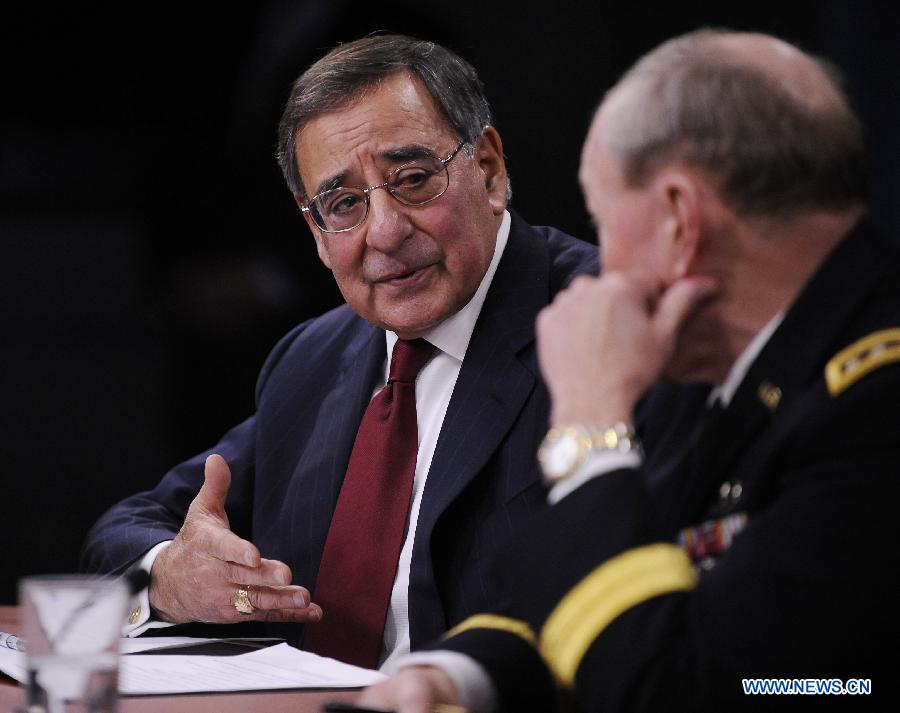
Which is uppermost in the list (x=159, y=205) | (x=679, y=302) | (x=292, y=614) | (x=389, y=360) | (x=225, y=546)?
(x=159, y=205)

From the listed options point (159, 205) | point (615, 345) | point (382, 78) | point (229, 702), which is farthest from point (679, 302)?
point (159, 205)

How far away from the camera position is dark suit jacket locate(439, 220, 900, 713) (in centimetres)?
108

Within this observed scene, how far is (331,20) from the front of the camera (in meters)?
3.16

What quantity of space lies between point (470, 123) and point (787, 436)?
1066mm

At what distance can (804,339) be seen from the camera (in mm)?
1180

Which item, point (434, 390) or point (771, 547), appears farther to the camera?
point (434, 390)

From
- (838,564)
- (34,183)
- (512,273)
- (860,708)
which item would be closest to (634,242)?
(838,564)

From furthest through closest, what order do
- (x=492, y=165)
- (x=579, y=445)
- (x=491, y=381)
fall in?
(x=492, y=165)
(x=491, y=381)
(x=579, y=445)

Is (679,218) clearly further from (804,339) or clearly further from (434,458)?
(434,458)

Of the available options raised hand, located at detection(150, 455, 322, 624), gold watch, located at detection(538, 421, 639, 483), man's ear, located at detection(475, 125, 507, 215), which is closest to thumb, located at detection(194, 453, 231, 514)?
raised hand, located at detection(150, 455, 322, 624)

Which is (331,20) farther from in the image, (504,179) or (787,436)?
(787,436)

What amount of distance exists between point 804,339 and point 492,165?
1002 millimetres

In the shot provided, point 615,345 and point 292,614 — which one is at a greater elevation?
point 615,345

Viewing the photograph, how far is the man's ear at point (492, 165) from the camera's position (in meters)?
2.07
